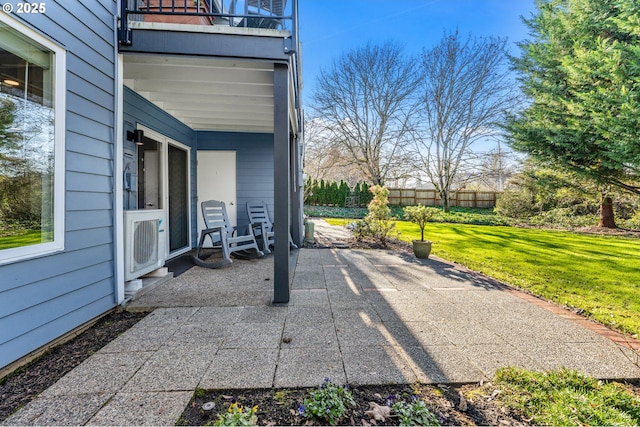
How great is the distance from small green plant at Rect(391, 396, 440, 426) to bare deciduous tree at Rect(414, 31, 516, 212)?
528 inches

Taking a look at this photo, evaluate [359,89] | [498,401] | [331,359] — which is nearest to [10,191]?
[331,359]

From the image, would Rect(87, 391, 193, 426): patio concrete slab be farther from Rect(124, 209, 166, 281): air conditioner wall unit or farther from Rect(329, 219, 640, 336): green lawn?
Rect(329, 219, 640, 336): green lawn

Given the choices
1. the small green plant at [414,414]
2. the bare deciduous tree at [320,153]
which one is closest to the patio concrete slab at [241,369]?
the small green plant at [414,414]

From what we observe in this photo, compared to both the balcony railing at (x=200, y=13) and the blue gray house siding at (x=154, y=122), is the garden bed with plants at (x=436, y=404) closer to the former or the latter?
the balcony railing at (x=200, y=13)

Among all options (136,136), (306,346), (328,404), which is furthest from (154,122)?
(328,404)

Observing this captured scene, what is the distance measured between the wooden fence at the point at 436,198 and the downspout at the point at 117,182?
14.8 meters

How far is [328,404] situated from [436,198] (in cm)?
1658

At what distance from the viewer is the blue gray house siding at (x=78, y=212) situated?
178 cm

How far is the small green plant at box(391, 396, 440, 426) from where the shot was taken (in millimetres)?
1251

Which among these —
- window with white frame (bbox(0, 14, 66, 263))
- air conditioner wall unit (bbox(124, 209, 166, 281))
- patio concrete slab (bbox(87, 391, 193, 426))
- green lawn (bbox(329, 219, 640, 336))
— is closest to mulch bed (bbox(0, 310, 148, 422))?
patio concrete slab (bbox(87, 391, 193, 426))

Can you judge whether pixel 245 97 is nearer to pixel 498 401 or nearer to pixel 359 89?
pixel 498 401

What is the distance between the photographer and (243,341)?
206cm

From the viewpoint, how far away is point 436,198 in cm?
1638

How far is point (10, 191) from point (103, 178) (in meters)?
0.71
